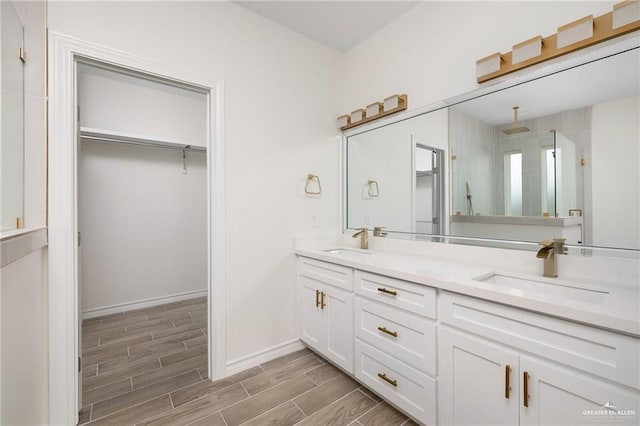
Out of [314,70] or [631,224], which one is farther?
[314,70]

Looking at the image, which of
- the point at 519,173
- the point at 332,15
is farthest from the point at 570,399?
the point at 332,15

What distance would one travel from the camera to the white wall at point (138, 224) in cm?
306

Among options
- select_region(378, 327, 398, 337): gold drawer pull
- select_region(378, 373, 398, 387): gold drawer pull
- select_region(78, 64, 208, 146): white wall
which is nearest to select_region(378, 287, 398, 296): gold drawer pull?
select_region(378, 327, 398, 337): gold drawer pull

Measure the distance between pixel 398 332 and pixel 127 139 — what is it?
11.0ft

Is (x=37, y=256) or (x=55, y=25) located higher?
(x=55, y=25)

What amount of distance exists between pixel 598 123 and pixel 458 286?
1068 mm

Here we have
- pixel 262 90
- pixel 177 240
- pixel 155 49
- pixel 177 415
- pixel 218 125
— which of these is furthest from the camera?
pixel 177 240

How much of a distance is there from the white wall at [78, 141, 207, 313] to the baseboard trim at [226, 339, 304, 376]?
6.51ft

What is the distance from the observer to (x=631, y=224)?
4.15 feet

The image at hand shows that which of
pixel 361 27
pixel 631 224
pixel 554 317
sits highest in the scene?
pixel 361 27

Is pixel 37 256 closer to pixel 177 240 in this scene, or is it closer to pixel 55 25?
pixel 55 25

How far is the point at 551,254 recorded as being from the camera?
→ 143cm

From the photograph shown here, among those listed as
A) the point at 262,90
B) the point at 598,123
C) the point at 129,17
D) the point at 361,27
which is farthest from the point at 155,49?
the point at 598,123

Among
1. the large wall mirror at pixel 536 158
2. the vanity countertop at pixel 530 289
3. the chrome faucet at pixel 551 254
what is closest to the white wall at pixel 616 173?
the large wall mirror at pixel 536 158
